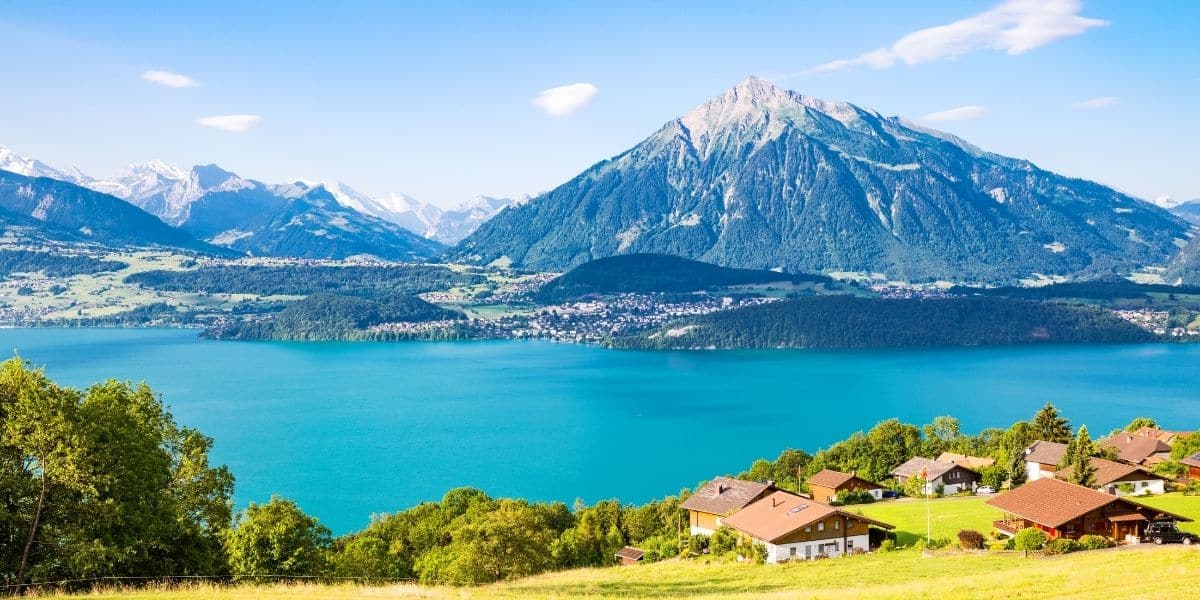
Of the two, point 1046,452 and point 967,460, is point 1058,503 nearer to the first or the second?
point 1046,452

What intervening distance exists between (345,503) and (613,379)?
86.9m

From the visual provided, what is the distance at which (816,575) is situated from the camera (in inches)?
1216

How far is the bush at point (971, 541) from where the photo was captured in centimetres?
3459

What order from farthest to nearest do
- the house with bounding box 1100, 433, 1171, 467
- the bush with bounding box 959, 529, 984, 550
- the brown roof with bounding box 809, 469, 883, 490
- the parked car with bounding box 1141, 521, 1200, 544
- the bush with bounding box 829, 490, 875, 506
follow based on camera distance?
1. the house with bounding box 1100, 433, 1171, 467
2. the brown roof with bounding box 809, 469, 883, 490
3. the bush with bounding box 829, 490, 875, 506
4. the bush with bounding box 959, 529, 984, 550
5. the parked car with bounding box 1141, 521, 1200, 544

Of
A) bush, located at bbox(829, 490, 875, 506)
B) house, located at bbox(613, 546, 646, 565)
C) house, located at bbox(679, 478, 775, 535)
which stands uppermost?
house, located at bbox(679, 478, 775, 535)

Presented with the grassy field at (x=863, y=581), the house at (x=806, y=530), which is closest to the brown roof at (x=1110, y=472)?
the house at (x=806, y=530)

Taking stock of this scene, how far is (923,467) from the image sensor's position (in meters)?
62.7

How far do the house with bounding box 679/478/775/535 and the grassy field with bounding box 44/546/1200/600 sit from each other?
864 centimetres

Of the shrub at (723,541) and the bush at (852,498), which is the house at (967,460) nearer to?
the bush at (852,498)

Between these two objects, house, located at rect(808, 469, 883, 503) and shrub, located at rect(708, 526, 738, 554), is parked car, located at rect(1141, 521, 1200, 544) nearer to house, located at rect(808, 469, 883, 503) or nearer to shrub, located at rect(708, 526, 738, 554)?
shrub, located at rect(708, 526, 738, 554)

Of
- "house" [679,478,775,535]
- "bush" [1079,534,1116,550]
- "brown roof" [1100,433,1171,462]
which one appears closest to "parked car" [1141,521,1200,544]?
"bush" [1079,534,1116,550]

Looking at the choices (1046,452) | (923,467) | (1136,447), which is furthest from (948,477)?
(1136,447)

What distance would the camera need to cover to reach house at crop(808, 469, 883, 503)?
57.2m

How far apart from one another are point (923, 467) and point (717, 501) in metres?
21.6
